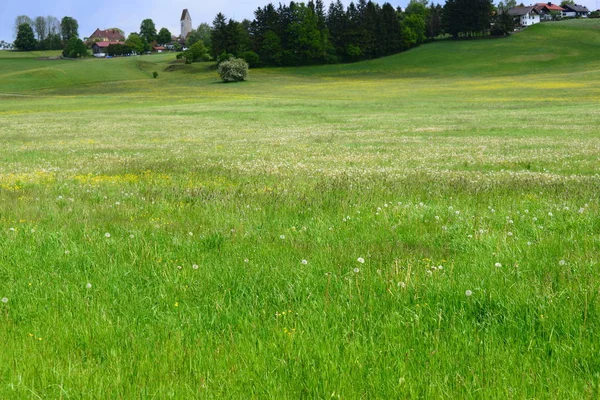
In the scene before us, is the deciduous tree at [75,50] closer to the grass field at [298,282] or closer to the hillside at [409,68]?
the hillside at [409,68]

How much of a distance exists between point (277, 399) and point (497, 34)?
564ft

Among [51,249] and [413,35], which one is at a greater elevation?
[413,35]

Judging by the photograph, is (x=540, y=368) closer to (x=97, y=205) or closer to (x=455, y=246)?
(x=455, y=246)

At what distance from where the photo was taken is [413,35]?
499ft

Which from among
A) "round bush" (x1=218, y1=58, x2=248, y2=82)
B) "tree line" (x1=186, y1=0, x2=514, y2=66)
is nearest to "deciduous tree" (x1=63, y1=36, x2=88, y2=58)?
"tree line" (x1=186, y1=0, x2=514, y2=66)

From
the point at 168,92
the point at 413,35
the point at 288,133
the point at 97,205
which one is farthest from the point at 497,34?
the point at 97,205

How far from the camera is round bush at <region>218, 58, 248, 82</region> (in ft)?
340

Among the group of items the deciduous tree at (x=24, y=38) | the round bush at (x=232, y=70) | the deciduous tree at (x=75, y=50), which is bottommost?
the round bush at (x=232, y=70)

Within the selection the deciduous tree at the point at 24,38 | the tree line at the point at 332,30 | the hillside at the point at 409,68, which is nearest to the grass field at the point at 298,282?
the hillside at the point at 409,68

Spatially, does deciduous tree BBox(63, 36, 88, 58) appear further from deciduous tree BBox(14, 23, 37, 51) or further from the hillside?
deciduous tree BBox(14, 23, 37, 51)

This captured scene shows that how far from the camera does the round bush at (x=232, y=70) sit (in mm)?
103556

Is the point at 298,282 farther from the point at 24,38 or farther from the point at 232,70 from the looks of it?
the point at 24,38

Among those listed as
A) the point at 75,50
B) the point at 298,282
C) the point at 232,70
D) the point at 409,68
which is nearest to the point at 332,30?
the point at 409,68

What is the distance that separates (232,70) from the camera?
340 ft
